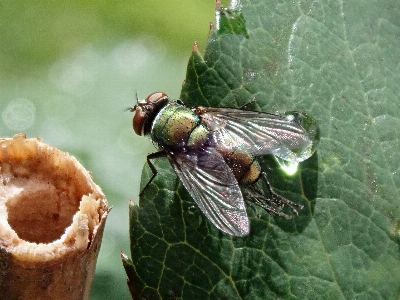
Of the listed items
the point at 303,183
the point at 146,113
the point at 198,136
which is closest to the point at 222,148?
the point at 198,136

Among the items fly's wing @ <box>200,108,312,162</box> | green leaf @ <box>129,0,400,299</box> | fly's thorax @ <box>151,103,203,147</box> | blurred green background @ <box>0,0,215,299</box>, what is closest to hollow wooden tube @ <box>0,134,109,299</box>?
green leaf @ <box>129,0,400,299</box>

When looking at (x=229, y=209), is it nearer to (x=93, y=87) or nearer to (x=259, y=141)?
(x=259, y=141)

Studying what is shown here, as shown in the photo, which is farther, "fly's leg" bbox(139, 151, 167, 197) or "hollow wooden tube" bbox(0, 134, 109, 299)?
"fly's leg" bbox(139, 151, 167, 197)

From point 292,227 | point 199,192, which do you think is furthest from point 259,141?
point 292,227

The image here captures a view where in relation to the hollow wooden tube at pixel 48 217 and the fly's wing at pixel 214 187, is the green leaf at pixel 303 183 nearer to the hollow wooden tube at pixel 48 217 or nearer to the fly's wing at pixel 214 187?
the fly's wing at pixel 214 187

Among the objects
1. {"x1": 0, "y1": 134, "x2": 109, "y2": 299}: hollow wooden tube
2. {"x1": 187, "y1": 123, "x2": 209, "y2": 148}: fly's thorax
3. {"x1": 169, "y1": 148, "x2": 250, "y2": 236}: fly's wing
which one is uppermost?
{"x1": 0, "y1": 134, "x2": 109, "y2": 299}: hollow wooden tube

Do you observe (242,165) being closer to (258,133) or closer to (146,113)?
(258,133)

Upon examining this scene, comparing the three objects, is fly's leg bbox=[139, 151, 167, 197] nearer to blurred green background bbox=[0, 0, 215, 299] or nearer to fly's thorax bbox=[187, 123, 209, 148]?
fly's thorax bbox=[187, 123, 209, 148]
